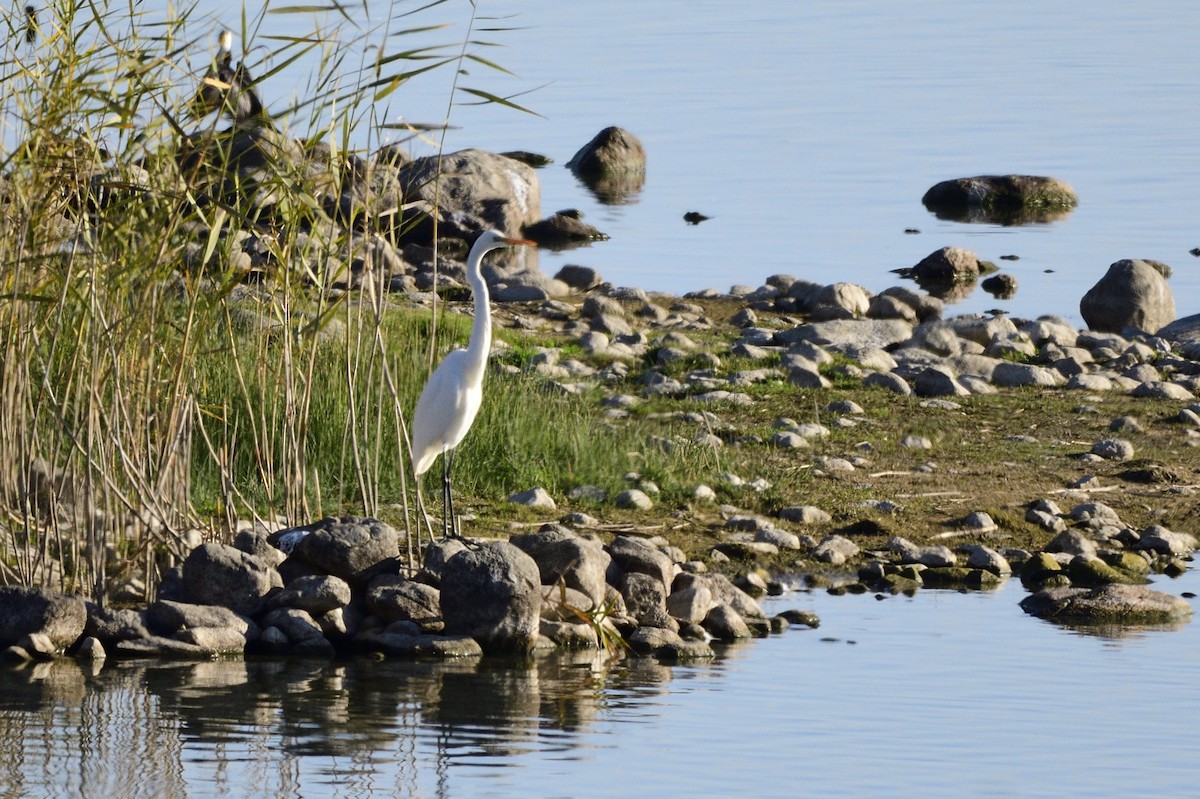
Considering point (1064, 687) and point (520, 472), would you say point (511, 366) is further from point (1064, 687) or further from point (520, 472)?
point (1064, 687)

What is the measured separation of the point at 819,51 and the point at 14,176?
4308cm

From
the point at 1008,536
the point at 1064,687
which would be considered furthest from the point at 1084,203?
the point at 1064,687

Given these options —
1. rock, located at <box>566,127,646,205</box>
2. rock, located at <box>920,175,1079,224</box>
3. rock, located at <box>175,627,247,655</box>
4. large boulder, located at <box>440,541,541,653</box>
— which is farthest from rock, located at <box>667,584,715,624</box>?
rock, located at <box>566,127,646,205</box>

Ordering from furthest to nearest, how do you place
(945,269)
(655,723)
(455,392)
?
(945,269) < (455,392) < (655,723)

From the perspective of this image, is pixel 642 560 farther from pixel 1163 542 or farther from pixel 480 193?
pixel 480 193

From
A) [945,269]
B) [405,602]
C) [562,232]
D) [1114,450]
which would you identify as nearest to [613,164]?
[562,232]

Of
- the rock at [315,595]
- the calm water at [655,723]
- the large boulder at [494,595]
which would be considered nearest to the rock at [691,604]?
the calm water at [655,723]

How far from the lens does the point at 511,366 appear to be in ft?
45.0

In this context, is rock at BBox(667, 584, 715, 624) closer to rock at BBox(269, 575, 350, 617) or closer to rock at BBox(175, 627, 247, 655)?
rock at BBox(269, 575, 350, 617)

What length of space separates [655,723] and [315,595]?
1823 mm

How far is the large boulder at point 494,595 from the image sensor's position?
8102 mm

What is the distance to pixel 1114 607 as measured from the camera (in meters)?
8.91

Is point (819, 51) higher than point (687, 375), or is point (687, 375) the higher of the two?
point (819, 51)

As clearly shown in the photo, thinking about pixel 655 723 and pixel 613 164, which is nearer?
pixel 655 723
